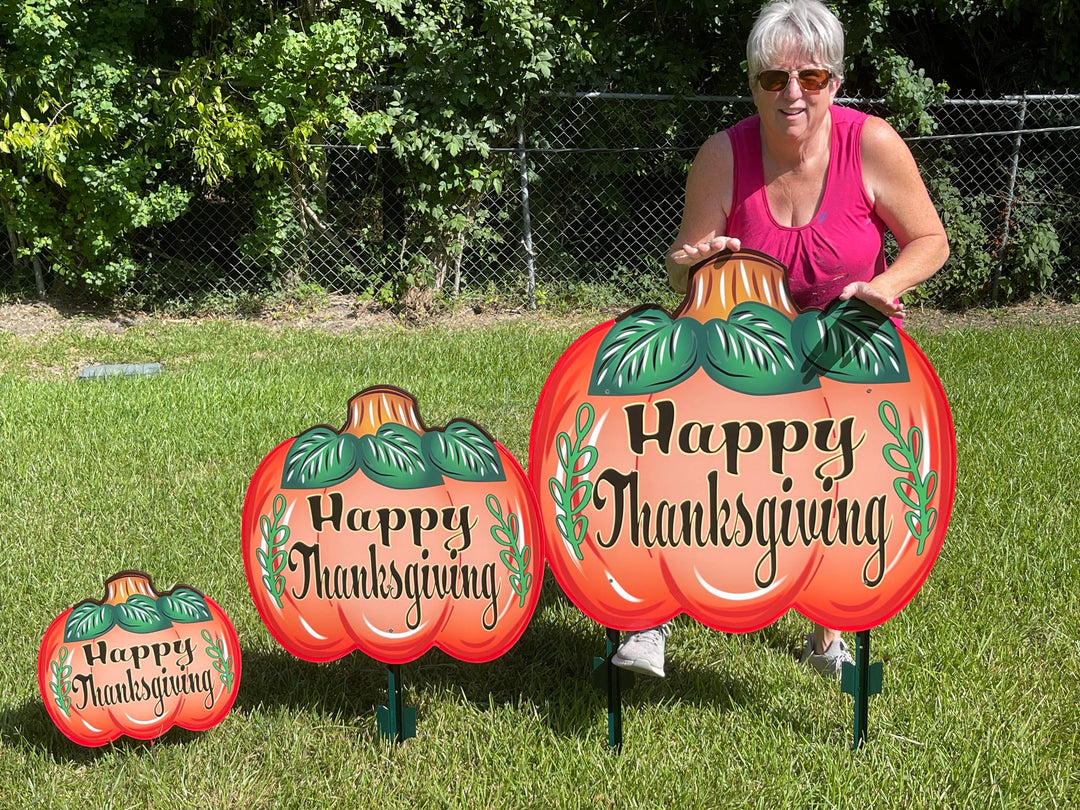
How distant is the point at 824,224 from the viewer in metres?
2.56

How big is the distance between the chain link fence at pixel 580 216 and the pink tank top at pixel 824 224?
18.1 ft

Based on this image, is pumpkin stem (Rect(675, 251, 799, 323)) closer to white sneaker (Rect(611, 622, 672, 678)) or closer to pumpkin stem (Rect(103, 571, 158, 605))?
white sneaker (Rect(611, 622, 672, 678))

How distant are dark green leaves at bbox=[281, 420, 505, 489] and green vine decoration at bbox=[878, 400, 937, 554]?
876 millimetres

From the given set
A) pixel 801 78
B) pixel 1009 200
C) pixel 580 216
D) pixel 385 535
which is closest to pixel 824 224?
pixel 801 78

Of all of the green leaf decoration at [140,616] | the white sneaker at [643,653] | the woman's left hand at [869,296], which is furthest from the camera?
the white sneaker at [643,653]

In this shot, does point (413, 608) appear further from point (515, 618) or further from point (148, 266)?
point (148, 266)

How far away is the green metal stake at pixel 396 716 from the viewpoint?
243cm

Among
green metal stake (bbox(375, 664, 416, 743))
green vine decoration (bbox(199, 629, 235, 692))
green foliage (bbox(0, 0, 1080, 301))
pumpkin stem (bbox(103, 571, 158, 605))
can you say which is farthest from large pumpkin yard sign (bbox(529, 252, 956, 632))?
green foliage (bbox(0, 0, 1080, 301))

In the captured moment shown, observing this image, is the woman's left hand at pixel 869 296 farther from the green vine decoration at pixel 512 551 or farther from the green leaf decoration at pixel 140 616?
the green leaf decoration at pixel 140 616

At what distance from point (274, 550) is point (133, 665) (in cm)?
41

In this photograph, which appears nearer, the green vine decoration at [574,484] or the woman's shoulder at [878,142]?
the green vine decoration at [574,484]

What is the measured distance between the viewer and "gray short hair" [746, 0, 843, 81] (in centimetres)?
233

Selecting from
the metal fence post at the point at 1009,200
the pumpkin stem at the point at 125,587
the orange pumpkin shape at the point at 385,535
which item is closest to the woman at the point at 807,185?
the orange pumpkin shape at the point at 385,535

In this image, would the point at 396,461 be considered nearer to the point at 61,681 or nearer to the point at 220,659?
the point at 220,659
